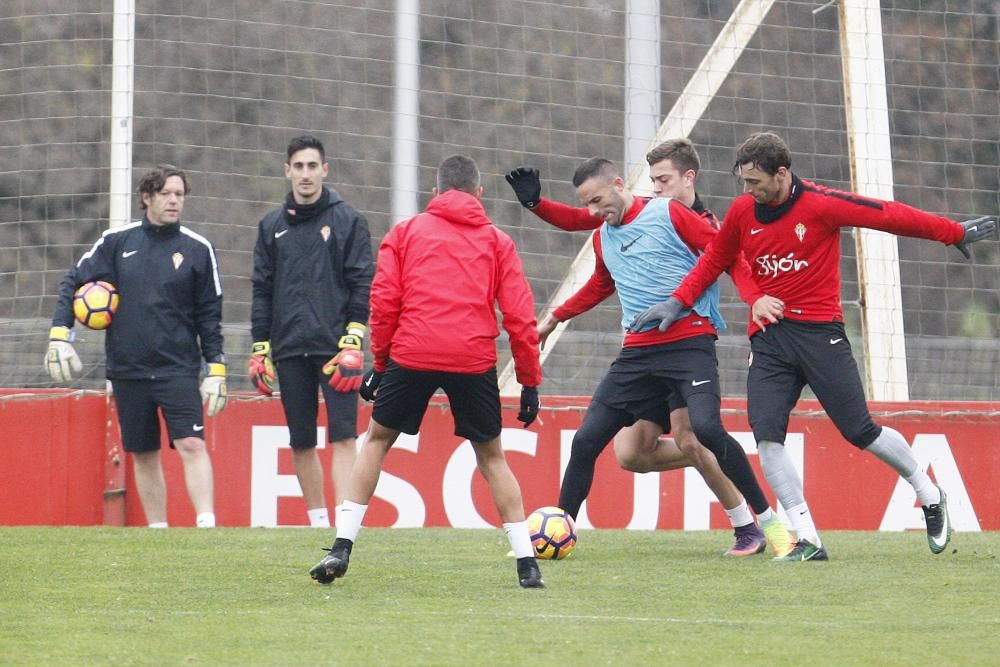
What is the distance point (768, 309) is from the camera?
26.1 feet

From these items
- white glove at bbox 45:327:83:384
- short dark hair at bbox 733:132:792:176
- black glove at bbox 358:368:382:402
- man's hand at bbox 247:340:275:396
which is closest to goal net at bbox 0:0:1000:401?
white glove at bbox 45:327:83:384

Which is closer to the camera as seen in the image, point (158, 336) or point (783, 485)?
point (783, 485)

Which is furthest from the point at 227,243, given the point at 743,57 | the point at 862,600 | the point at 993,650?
the point at 993,650

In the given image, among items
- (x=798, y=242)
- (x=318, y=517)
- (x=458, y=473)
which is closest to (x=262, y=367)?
(x=318, y=517)

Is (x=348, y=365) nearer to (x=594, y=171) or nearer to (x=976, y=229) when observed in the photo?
(x=594, y=171)

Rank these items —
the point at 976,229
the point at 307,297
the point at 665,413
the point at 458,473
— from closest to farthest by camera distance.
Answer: the point at 976,229
the point at 665,413
the point at 307,297
the point at 458,473

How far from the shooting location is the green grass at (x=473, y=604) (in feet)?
17.5

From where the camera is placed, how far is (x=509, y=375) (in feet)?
38.8

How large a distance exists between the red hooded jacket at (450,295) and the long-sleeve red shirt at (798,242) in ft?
4.55

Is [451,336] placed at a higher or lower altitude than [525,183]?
lower

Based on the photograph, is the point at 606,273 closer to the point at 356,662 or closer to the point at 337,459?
the point at 337,459

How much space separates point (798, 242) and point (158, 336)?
4004 millimetres

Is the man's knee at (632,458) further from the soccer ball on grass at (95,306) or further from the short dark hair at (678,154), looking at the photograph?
the soccer ball on grass at (95,306)

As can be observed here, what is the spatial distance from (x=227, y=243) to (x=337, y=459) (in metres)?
3.00
